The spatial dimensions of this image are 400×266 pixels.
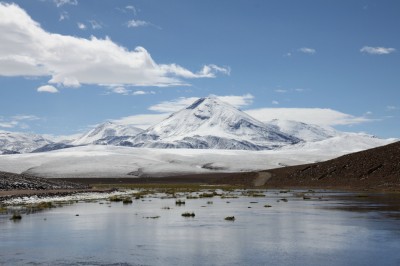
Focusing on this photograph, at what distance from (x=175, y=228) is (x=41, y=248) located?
32.8 feet

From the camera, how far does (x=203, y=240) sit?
27.9 metres

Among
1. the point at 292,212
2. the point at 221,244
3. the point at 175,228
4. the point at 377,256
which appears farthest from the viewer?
the point at 292,212

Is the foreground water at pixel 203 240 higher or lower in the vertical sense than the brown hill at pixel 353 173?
lower

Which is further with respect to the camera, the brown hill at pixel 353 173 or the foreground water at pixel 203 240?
the brown hill at pixel 353 173

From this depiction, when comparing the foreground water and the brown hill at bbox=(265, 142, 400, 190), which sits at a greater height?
the brown hill at bbox=(265, 142, 400, 190)

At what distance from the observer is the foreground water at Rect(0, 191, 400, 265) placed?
2259 cm

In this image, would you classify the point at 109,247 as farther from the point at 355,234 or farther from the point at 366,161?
the point at 366,161

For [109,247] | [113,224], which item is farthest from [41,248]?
[113,224]

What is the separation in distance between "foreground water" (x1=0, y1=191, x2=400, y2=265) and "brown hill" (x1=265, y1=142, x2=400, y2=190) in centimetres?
6735

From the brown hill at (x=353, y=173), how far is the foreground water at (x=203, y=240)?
67354mm

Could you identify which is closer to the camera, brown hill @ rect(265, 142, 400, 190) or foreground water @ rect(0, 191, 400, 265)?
foreground water @ rect(0, 191, 400, 265)

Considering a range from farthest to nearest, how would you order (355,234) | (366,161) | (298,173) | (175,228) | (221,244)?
1. (298,173)
2. (366,161)
3. (175,228)
4. (355,234)
5. (221,244)

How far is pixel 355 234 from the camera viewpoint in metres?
30.0

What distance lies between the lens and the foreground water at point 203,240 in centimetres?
2259
